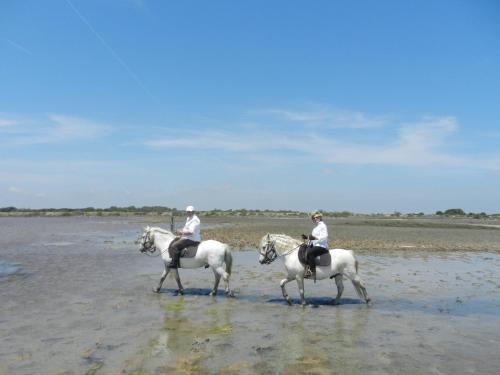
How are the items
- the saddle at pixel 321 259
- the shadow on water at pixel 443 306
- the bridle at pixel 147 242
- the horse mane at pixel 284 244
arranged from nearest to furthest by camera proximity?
1. the shadow on water at pixel 443 306
2. the saddle at pixel 321 259
3. the horse mane at pixel 284 244
4. the bridle at pixel 147 242

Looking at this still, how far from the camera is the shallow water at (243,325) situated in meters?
7.58

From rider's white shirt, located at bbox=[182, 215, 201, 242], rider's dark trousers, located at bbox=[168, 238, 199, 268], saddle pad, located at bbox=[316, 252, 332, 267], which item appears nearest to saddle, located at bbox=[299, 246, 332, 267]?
saddle pad, located at bbox=[316, 252, 332, 267]

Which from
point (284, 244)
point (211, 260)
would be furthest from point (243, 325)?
point (211, 260)

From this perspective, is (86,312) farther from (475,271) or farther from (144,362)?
(475,271)

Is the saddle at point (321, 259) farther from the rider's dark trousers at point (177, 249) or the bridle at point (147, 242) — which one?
the bridle at point (147, 242)

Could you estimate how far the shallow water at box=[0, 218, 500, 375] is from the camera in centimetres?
758

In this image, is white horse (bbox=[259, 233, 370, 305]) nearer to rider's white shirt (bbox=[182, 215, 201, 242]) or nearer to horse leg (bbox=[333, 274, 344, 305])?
horse leg (bbox=[333, 274, 344, 305])

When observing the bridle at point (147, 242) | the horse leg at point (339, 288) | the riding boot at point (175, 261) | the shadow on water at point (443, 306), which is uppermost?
the bridle at point (147, 242)

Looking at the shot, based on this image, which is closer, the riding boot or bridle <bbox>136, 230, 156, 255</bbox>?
the riding boot

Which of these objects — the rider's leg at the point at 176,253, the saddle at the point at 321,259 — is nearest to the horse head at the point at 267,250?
the saddle at the point at 321,259

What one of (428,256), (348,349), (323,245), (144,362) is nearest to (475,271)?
(428,256)

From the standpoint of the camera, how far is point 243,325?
1007cm

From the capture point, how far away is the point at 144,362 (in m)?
7.55

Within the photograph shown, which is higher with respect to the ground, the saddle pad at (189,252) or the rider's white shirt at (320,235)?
the rider's white shirt at (320,235)
